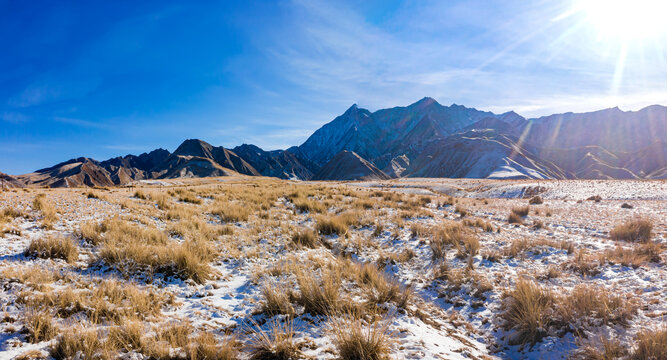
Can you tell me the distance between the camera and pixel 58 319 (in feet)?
11.3

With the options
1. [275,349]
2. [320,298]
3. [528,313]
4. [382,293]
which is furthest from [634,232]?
[275,349]

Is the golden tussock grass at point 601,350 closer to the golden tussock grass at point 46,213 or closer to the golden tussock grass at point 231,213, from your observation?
the golden tussock grass at point 231,213

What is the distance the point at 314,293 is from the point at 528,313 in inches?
137

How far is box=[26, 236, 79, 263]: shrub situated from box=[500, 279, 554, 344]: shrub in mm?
8455

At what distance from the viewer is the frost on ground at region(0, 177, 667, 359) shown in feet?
10.6

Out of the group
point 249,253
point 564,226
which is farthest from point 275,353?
point 564,226

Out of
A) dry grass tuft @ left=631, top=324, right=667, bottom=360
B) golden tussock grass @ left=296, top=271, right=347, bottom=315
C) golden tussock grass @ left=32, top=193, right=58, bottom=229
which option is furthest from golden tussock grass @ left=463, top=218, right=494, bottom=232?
golden tussock grass @ left=32, top=193, right=58, bottom=229

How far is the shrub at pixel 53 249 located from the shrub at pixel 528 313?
8.46 metres

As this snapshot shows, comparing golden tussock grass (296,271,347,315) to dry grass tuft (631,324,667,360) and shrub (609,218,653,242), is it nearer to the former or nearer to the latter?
dry grass tuft (631,324,667,360)

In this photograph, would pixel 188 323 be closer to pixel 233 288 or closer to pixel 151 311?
pixel 151 311

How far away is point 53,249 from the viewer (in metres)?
5.57

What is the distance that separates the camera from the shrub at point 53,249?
214 inches

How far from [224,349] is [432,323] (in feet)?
11.2

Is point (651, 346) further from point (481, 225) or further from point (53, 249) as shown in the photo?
point (53, 249)
